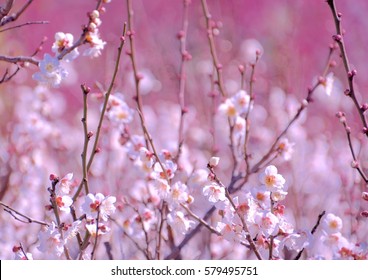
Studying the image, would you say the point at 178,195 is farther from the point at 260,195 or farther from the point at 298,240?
the point at 298,240

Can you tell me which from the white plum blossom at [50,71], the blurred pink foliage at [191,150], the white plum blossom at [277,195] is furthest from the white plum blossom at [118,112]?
the white plum blossom at [277,195]

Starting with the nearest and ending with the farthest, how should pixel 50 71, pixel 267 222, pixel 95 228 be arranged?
pixel 267 222 → pixel 95 228 → pixel 50 71

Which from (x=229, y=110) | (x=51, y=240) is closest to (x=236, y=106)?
(x=229, y=110)

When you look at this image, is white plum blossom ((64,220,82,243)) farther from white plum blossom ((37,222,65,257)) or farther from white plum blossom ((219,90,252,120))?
white plum blossom ((219,90,252,120))

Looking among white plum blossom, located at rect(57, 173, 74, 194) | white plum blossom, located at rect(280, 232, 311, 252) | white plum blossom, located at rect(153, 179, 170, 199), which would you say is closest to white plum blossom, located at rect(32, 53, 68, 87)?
white plum blossom, located at rect(57, 173, 74, 194)

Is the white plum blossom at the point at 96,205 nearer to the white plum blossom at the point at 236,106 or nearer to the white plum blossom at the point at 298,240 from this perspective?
the white plum blossom at the point at 298,240
